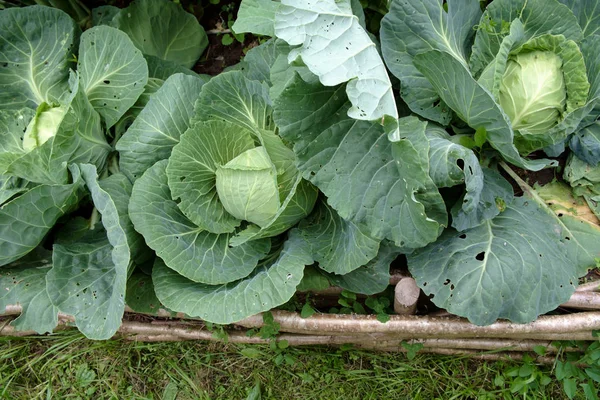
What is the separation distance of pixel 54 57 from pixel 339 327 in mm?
1876

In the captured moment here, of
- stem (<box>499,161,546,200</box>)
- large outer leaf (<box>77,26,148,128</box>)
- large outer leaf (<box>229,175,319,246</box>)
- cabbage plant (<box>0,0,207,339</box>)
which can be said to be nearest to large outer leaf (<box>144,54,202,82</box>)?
cabbage plant (<box>0,0,207,339</box>)

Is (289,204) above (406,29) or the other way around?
the other way around

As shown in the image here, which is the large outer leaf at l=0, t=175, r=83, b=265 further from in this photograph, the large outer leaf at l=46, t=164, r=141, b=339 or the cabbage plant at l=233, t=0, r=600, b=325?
the cabbage plant at l=233, t=0, r=600, b=325

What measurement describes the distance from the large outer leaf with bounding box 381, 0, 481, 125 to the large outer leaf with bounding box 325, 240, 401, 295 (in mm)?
580

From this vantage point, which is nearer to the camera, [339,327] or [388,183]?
[388,183]

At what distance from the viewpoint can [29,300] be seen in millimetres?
2258

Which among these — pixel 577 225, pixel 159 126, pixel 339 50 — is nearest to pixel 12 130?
pixel 159 126

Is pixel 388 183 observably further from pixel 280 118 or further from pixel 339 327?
pixel 339 327

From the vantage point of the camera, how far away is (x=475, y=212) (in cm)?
208

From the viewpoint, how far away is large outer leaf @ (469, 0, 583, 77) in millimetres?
2076

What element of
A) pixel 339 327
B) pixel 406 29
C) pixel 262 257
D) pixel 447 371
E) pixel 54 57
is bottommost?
pixel 447 371

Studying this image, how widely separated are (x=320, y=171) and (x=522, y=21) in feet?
3.44

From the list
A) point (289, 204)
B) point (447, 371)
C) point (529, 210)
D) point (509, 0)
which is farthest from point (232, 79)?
point (447, 371)

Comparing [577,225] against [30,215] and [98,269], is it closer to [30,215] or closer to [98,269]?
[98,269]
